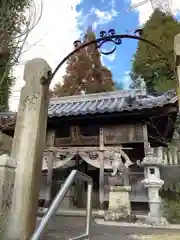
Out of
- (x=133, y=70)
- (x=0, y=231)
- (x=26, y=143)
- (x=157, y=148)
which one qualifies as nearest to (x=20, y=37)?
(x=26, y=143)

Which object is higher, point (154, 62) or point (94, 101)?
point (154, 62)

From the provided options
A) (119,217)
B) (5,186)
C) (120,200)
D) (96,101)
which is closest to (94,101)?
(96,101)

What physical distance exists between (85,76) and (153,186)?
62.7 feet

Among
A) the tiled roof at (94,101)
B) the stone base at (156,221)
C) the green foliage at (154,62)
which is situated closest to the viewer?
the stone base at (156,221)

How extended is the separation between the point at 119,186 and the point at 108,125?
8.14 ft

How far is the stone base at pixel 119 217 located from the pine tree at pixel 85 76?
17.9 meters

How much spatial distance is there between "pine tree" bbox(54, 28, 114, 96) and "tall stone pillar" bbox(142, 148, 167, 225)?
17.0m

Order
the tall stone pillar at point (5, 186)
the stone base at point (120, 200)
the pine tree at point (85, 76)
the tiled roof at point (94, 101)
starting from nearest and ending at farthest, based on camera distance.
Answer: the tall stone pillar at point (5, 186) → the stone base at point (120, 200) → the tiled roof at point (94, 101) → the pine tree at point (85, 76)

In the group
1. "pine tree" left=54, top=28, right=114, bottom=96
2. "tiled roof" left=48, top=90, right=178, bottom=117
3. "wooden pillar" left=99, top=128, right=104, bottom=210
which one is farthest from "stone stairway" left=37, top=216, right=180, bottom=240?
"pine tree" left=54, top=28, right=114, bottom=96

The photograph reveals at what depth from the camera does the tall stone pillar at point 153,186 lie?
6010 mm

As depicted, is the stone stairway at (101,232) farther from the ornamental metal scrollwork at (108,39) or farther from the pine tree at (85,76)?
the pine tree at (85,76)

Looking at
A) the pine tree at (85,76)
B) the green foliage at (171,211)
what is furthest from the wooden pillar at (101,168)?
the pine tree at (85,76)

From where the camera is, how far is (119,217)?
20.3ft

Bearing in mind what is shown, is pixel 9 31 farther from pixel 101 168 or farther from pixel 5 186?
pixel 101 168
